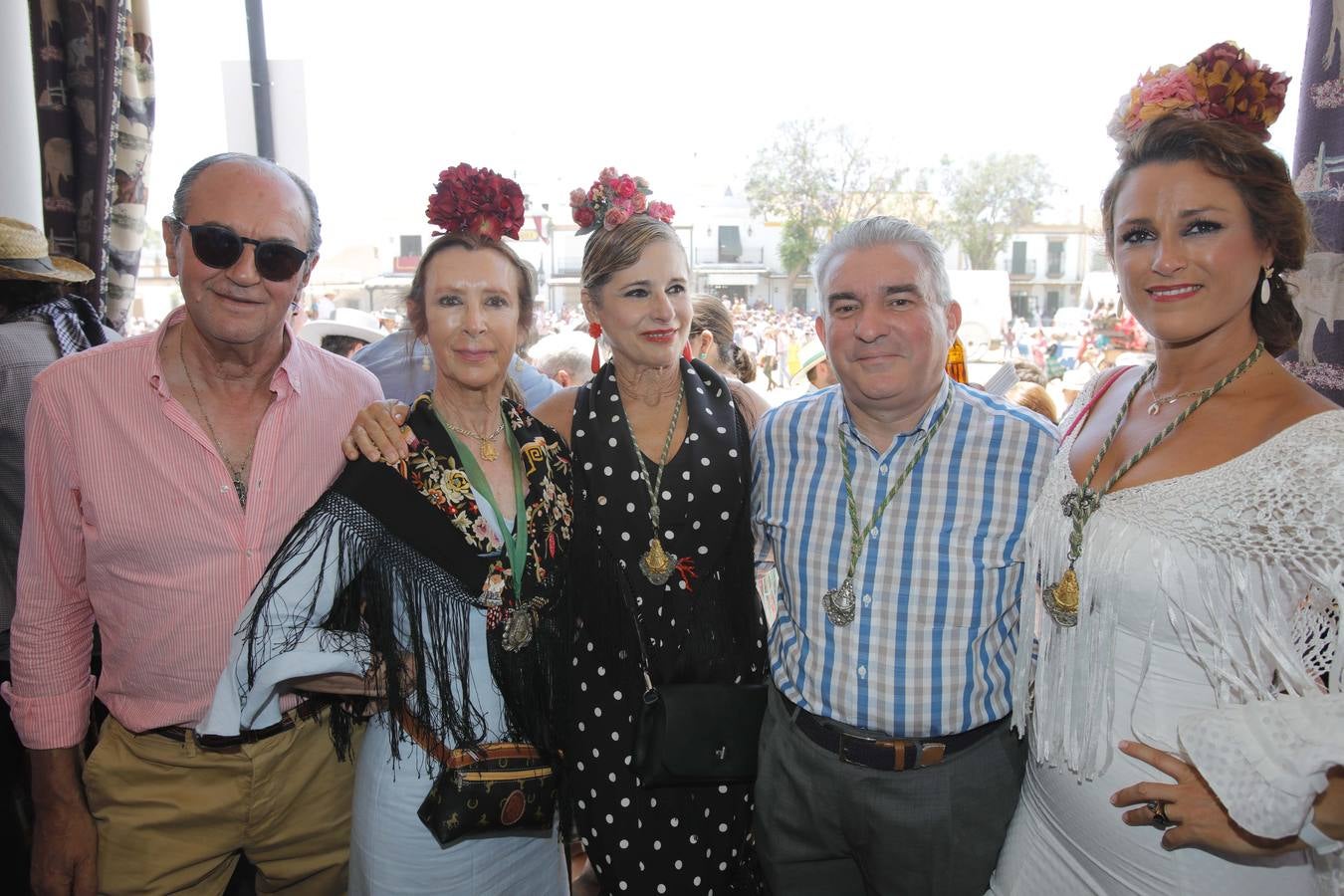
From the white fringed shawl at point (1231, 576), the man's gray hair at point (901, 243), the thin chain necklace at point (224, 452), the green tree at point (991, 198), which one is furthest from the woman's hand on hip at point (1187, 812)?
the green tree at point (991, 198)

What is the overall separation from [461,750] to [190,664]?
614mm

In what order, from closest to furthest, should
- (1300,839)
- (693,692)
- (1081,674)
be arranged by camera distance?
(1300,839) → (1081,674) → (693,692)

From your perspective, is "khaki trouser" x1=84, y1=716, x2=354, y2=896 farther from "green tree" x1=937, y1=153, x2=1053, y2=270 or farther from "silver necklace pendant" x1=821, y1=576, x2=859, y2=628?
"green tree" x1=937, y1=153, x2=1053, y2=270

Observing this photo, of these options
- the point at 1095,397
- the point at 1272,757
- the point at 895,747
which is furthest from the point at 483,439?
the point at 1272,757

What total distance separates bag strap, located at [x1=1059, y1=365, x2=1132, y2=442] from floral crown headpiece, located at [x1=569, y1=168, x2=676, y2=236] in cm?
116

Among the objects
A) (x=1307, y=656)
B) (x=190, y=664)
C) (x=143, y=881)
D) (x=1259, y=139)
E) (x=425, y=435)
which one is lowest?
(x=143, y=881)

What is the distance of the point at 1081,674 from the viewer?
1450 millimetres

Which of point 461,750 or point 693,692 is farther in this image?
point 693,692

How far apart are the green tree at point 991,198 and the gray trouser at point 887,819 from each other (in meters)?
4.18

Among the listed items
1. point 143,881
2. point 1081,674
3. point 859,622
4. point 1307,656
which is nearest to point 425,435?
point 859,622

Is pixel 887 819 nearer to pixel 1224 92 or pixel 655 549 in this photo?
pixel 655 549

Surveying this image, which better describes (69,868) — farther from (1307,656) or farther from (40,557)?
(1307,656)

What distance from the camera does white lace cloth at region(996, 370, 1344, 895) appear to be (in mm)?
1179

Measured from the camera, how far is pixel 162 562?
166 cm
